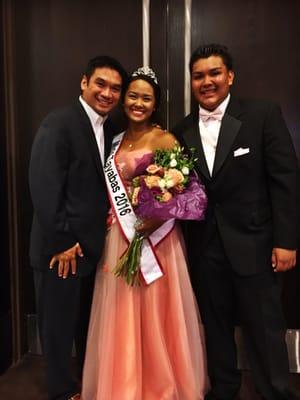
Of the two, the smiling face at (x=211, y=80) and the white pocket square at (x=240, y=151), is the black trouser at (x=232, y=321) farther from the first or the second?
the smiling face at (x=211, y=80)

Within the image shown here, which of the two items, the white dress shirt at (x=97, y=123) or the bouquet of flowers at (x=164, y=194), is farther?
the white dress shirt at (x=97, y=123)

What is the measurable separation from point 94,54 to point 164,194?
37.6 inches

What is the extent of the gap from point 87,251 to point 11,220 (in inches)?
28.1

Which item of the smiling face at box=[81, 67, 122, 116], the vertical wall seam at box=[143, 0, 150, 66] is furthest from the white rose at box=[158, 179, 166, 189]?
the vertical wall seam at box=[143, 0, 150, 66]

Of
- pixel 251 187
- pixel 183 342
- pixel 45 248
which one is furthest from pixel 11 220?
pixel 251 187

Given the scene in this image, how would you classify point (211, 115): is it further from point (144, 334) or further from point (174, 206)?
point (144, 334)

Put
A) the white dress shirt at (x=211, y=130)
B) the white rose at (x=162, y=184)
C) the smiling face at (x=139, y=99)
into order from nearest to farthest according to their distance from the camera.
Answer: the white rose at (x=162, y=184), the white dress shirt at (x=211, y=130), the smiling face at (x=139, y=99)

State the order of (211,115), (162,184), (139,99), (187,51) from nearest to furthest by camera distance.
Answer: (162,184)
(211,115)
(139,99)
(187,51)

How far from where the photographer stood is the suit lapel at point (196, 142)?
72.7 inches

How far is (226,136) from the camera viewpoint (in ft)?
5.98

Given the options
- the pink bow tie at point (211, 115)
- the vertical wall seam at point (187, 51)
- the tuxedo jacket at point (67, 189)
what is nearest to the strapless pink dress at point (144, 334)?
the tuxedo jacket at point (67, 189)

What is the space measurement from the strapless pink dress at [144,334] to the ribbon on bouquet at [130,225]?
3cm

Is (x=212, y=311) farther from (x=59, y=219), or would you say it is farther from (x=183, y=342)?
(x=59, y=219)

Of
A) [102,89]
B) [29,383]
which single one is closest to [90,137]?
[102,89]
